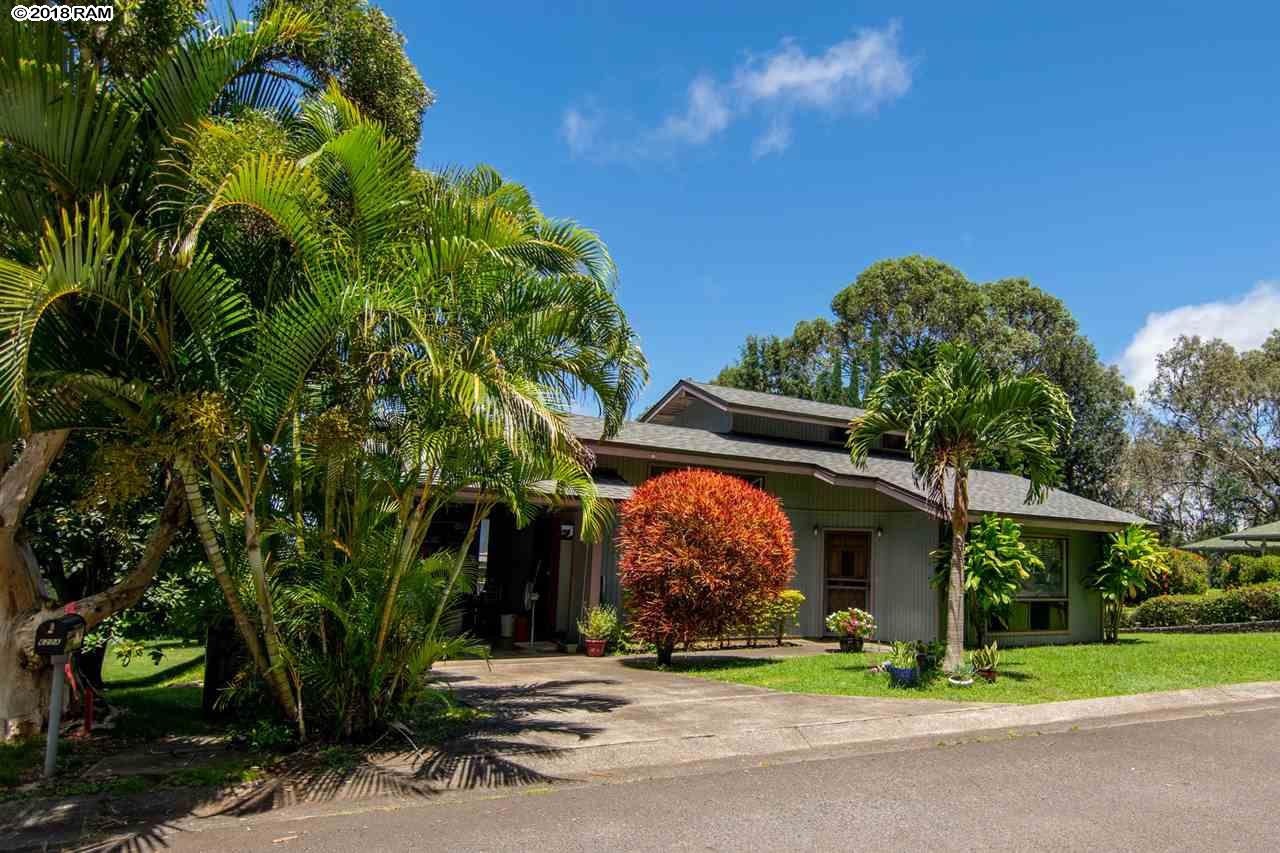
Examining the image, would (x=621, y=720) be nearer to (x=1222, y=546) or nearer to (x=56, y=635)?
(x=56, y=635)

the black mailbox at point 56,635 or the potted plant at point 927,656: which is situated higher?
the black mailbox at point 56,635

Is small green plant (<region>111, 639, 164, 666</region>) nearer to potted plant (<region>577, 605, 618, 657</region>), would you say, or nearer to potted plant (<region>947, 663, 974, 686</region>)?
potted plant (<region>577, 605, 618, 657</region>)

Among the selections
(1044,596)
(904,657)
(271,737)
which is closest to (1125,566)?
(1044,596)

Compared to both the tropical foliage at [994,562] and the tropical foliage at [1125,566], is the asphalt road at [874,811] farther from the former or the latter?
the tropical foliage at [1125,566]

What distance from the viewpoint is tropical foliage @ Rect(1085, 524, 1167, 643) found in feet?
57.9

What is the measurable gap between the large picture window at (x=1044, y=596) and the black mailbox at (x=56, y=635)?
16.3 metres

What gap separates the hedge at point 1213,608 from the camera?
21828 mm

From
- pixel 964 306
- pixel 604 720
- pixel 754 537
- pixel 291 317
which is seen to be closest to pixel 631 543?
pixel 754 537

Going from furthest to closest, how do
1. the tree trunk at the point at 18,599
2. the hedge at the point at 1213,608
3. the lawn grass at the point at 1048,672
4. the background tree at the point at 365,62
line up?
1. the hedge at the point at 1213,608
2. the lawn grass at the point at 1048,672
3. the background tree at the point at 365,62
4. the tree trunk at the point at 18,599

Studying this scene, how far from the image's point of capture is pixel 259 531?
729 cm

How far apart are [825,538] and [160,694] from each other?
491 inches

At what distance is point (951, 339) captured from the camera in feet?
119

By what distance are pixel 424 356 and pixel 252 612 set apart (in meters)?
2.67

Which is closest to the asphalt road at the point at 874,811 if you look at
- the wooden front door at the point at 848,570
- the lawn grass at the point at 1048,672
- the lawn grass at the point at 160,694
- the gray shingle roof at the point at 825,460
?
the lawn grass at the point at 1048,672
